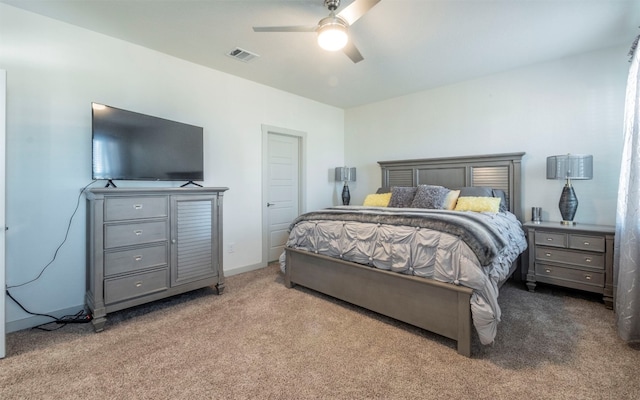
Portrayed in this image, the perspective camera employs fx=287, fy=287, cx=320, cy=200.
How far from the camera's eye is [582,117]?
317cm

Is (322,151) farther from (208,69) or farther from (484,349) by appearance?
(484,349)

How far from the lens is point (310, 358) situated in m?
1.89

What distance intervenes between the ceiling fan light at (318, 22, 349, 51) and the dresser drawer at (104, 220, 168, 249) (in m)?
2.07

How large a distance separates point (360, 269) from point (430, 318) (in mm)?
671

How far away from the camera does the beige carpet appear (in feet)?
5.23

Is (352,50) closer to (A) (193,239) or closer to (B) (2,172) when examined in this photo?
(A) (193,239)

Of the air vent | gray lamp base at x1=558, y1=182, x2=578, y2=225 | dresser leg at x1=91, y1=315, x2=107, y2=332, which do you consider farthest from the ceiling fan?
gray lamp base at x1=558, y1=182, x2=578, y2=225

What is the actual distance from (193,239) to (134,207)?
1.99ft

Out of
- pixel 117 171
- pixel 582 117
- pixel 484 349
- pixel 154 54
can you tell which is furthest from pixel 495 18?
pixel 117 171

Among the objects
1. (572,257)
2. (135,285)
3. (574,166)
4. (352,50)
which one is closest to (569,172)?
(574,166)

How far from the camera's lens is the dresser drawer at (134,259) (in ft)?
7.64

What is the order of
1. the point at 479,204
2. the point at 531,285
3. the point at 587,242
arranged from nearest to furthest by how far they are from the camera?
the point at 587,242 < the point at 531,285 < the point at 479,204

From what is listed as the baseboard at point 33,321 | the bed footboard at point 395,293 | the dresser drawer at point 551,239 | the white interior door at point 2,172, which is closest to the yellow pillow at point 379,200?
the bed footboard at point 395,293

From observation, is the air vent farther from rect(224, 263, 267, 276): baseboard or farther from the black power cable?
rect(224, 263, 267, 276): baseboard
